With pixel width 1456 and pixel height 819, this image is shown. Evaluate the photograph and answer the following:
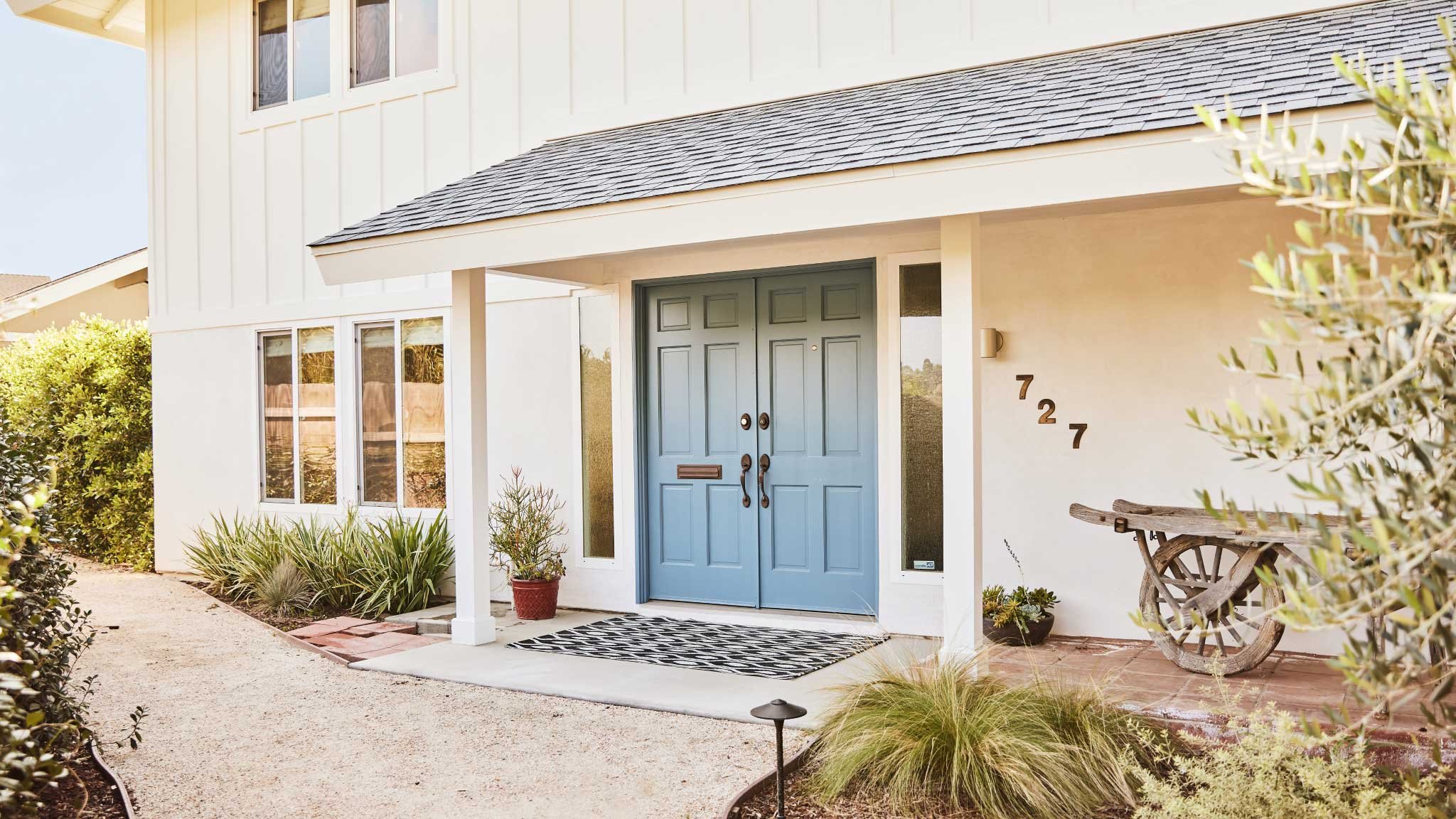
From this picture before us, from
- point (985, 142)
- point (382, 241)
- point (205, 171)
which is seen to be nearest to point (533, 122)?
point (382, 241)

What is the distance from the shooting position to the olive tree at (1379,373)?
5.53 ft

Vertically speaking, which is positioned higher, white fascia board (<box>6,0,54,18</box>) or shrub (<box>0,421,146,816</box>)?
white fascia board (<box>6,0,54,18</box>)

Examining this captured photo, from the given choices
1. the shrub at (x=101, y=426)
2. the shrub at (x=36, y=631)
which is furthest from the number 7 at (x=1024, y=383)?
the shrub at (x=101, y=426)

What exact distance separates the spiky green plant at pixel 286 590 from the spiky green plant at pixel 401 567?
0.43 meters

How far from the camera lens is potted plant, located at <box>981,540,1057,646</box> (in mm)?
6070

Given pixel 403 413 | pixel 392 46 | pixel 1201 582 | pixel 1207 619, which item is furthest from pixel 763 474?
pixel 392 46

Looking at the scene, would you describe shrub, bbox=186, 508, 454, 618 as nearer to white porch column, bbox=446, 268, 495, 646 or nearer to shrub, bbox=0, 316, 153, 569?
white porch column, bbox=446, 268, 495, 646

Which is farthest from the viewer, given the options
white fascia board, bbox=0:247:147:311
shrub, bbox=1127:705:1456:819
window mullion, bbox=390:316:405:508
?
white fascia board, bbox=0:247:147:311

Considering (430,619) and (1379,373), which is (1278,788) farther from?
(430,619)

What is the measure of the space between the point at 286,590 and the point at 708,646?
372 cm

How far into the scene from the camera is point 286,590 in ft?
27.5

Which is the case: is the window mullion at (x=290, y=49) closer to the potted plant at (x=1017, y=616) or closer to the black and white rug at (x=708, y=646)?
the black and white rug at (x=708, y=646)

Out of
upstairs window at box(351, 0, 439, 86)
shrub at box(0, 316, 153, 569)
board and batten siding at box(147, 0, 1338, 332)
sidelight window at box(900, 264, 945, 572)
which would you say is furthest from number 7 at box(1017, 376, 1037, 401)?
shrub at box(0, 316, 153, 569)

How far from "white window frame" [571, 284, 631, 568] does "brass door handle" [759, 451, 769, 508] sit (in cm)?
114
